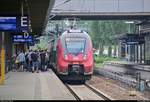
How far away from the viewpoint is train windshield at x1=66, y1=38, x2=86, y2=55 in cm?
2950

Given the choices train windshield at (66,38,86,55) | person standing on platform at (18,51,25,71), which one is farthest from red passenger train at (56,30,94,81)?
person standing on platform at (18,51,25,71)

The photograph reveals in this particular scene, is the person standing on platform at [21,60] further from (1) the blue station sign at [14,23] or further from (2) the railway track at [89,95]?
(1) the blue station sign at [14,23]

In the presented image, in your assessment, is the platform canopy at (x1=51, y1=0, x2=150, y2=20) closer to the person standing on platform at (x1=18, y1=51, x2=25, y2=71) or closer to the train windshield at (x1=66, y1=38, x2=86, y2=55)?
the person standing on platform at (x1=18, y1=51, x2=25, y2=71)

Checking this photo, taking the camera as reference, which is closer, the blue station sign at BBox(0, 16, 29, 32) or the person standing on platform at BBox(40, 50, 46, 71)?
the blue station sign at BBox(0, 16, 29, 32)

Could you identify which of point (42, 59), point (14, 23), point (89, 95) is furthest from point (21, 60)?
point (89, 95)

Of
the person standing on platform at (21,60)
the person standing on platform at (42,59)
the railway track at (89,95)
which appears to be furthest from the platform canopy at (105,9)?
the railway track at (89,95)

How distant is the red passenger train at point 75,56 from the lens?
29.0 meters

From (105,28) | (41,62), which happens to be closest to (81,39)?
(41,62)

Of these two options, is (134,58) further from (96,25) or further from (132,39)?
(96,25)

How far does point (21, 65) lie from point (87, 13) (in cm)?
1372

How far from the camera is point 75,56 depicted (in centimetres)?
2925

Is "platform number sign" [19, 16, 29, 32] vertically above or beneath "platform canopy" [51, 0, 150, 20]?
beneath

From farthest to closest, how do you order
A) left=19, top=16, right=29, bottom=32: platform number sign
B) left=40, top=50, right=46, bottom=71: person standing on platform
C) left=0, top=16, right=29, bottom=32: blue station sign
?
left=40, top=50, right=46, bottom=71: person standing on platform, left=19, top=16, right=29, bottom=32: platform number sign, left=0, top=16, right=29, bottom=32: blue station sign

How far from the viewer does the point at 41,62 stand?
38500 millimetres
